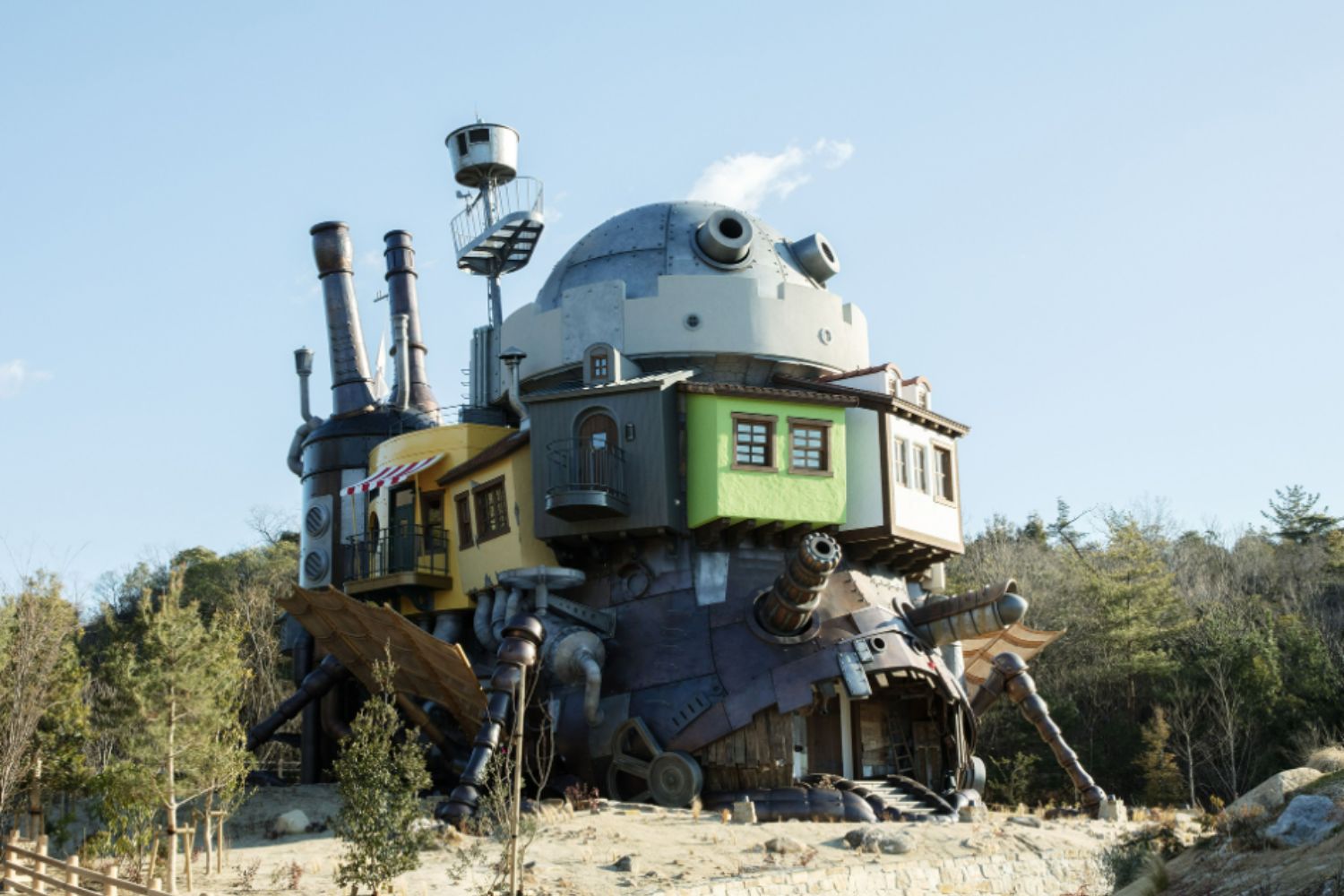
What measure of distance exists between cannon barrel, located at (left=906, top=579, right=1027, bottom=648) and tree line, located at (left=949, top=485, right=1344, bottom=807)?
9973 millimetres

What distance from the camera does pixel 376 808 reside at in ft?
60.5

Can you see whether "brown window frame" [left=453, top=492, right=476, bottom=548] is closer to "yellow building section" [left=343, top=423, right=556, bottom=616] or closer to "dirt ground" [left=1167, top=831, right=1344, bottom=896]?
"yellow building section" [left=343, top=423, right=556, bottom=616]

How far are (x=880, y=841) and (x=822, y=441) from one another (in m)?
8.80

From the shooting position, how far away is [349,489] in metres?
35.3

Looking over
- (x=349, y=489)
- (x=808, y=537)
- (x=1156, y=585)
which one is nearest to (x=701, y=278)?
(x=808, y=537)

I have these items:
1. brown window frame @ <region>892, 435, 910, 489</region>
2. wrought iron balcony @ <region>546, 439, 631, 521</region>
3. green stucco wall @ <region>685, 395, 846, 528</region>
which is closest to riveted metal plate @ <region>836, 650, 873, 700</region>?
green stucco wall @ <region>685, 395, 846, 528</region>

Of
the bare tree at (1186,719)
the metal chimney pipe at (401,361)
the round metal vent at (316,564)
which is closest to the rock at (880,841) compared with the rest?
the round metal vent at (316,564)

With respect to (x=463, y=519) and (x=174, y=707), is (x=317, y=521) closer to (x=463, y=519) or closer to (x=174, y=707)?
(x=463, y=519)

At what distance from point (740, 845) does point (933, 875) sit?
9.89 ft

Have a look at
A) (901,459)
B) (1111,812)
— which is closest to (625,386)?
(901,459)

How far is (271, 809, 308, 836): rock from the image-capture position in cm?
2594

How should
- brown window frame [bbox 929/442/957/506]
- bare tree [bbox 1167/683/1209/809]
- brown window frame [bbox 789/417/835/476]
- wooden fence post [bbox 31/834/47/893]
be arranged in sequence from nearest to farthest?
wooden fence post [bbox 31/834/47/893] < brown window frame [bbox 789/417/835/476] < brown window frame [bbox 929/442/957/506] < bare tree [bbox 1167/683/1209/809]

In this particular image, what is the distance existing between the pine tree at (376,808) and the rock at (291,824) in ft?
24.0

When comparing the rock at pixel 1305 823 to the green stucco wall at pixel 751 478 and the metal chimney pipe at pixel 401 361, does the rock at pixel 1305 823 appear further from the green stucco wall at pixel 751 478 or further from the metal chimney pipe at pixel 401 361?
the metal chimney pipe at pixel 401 361
